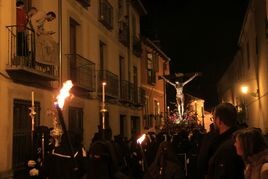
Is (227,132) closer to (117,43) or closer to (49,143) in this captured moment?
(49,143)

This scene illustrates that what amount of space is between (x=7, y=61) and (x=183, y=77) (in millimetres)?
19934

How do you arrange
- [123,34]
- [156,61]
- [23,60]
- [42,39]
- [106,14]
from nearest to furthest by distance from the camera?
[23,60] → [42,39] → [106,14] → [123,34] → [156,61]

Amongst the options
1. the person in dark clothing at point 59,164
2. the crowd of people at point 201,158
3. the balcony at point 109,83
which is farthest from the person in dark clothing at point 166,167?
the balcony at point 109,83

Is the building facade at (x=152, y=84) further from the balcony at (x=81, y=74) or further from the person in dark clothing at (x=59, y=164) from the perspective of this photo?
the person in dark clothing at (x=59, y=164)

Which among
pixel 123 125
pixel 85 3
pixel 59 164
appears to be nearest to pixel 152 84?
pixel 123 125

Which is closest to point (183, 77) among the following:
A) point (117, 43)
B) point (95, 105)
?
point (117, 43)

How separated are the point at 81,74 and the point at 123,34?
8.38 meters

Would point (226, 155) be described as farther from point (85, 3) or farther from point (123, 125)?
point (123, 125)

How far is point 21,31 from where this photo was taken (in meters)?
10.7

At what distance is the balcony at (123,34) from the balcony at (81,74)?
626 centimetres

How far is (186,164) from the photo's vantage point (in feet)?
36.5

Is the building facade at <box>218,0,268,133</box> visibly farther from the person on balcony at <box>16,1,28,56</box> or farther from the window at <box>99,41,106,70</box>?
the person on balcony at <box>16,1,28,56</box>

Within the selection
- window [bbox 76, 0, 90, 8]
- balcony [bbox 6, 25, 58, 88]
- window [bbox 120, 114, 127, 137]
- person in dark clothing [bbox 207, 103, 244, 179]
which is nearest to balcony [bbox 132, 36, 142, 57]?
window [bbox 120, 114, 127, 137]

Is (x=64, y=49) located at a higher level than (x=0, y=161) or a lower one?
higher
